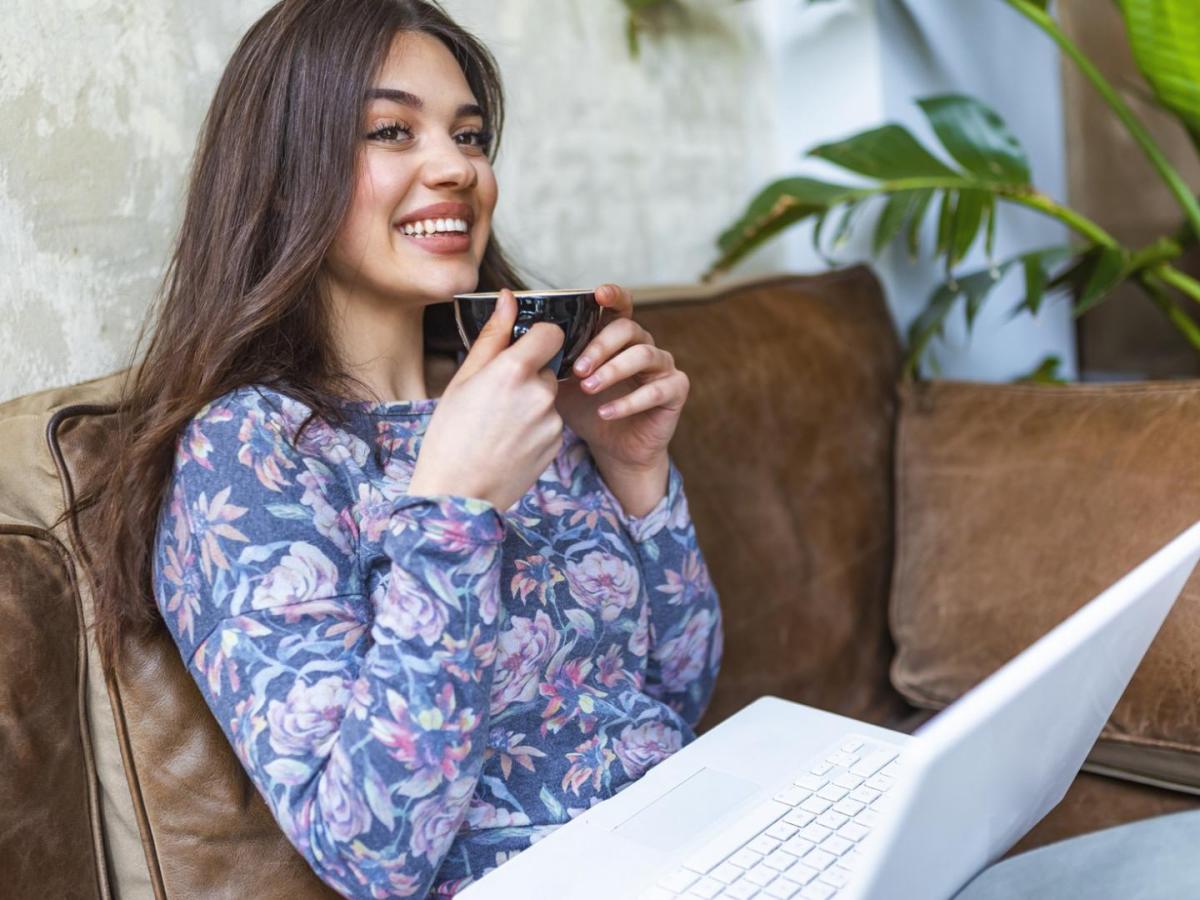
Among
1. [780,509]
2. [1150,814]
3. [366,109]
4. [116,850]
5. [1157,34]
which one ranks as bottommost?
[1150,814]

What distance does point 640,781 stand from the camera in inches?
35.6

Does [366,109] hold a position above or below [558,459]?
above

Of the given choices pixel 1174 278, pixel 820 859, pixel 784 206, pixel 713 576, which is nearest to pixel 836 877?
pixel 820 859

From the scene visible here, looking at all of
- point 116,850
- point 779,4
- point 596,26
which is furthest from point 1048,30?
point 116,850

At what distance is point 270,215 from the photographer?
0.99m

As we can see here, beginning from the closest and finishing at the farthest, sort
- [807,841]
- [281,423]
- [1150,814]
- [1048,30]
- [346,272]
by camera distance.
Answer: [807,841] → [281,423] → [346,272] → [1150,814] → [1048,30]

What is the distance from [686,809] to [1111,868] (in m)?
0.32

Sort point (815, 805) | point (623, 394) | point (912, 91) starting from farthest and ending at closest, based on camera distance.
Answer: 1. point (912, 91)
2. point (623, 394)
3. point (815, 805)

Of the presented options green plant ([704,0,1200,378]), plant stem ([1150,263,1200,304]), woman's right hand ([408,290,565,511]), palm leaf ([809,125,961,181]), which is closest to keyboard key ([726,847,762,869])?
woman's right hand ([408,290,565,511])

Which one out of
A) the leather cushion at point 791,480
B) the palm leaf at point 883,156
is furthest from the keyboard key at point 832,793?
the palm leaf at point 883,156

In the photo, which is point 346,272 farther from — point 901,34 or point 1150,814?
point 901,34

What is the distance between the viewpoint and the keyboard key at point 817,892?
74cm

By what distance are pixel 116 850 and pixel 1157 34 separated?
1.54 meters

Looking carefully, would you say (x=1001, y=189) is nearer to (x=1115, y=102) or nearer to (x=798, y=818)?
(x=1115, y=102)
